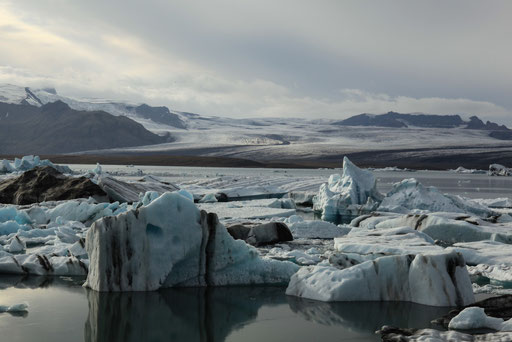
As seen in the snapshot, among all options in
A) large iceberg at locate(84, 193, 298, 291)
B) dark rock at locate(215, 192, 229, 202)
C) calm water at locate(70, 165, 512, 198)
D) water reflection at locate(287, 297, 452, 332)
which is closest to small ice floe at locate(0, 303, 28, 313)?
large iceberg at locate(84, 193, 298, 291)

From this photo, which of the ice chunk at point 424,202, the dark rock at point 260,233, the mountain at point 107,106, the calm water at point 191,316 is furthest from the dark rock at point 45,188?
the mountain at point 107,106

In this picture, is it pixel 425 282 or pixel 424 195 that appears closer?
pixel 425 282

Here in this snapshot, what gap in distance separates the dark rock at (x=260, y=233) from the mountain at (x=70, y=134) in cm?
9938

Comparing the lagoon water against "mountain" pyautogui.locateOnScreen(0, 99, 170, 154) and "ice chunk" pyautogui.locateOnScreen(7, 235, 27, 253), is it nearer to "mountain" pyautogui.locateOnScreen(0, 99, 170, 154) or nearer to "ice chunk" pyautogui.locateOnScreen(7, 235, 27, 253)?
"ice chunk" pyautogui.locateOnScreen(7, 235, 27, 253)

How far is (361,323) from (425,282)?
1074mm

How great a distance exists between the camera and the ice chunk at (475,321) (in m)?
4.69

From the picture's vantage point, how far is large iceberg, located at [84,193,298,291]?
6.00 metres

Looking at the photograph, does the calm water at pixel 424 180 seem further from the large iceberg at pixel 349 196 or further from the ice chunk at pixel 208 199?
the ice chunk at pixel 208 199

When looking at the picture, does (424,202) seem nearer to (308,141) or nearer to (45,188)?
(45,188)

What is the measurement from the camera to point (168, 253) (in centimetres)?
617

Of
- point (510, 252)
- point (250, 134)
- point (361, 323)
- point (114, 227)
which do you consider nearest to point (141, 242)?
point (114, 227)

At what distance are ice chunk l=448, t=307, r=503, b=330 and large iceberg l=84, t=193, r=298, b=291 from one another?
7.73ft

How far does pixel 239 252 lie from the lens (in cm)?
662

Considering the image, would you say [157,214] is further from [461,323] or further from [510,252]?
[510,252]
